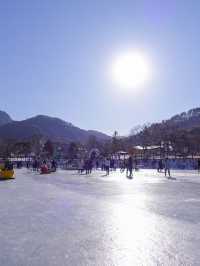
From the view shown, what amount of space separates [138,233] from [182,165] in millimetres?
50592

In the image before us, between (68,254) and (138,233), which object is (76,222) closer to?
(138,233)

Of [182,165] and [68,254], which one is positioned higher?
[182,165]

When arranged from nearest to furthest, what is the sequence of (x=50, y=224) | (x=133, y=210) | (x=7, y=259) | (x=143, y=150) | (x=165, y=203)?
1. (x=7, y=259)
2. (x=50, y=224)
3. (x=133, y=210)
4. (x=165, y=203)
5. (x=143, y=150)

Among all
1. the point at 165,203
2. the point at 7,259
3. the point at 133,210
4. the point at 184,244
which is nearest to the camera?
the point at 7,259

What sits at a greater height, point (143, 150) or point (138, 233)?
point (143, 150)

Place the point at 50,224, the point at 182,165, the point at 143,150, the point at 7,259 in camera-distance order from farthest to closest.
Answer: the point at 143,150 → the point at 182,165 → the point at 50,224 → the point at 7,259

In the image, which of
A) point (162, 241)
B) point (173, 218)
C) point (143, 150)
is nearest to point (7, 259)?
point (162, 241)

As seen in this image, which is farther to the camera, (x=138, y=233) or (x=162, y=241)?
(x=138, y=233)

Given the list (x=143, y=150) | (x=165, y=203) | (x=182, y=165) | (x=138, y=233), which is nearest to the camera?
(x=138, y=233)

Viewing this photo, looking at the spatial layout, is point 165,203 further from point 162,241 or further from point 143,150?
point 143,150

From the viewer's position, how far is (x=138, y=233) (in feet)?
29.6

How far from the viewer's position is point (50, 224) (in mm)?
10422

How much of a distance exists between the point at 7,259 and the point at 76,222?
3.76 meters

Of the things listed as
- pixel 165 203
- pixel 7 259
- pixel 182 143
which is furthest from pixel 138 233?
pixel 182 143
